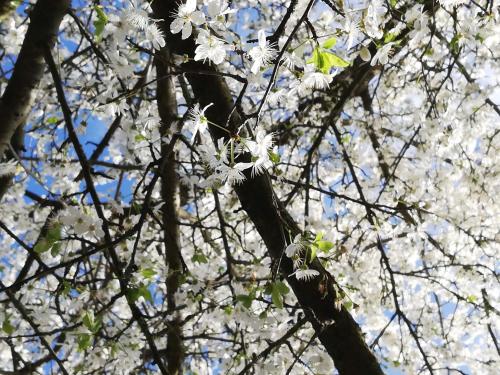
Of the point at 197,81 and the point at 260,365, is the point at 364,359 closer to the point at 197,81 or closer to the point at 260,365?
the point at 260,365

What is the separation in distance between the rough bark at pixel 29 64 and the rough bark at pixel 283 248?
1.50 ft

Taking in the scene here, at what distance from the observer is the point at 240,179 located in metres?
1.53

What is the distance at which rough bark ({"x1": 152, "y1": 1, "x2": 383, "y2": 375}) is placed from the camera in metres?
1.71

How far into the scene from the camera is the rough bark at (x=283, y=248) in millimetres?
1708

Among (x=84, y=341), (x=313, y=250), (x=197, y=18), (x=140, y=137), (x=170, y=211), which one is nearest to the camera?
(x=197, y=18)

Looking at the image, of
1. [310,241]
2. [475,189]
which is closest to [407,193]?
[475,189]

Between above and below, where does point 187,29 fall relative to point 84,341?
above

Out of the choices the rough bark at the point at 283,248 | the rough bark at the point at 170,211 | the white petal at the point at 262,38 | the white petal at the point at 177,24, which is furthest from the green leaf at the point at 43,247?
the rough bark at the point at 170,211

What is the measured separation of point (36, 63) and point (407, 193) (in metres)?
2.90

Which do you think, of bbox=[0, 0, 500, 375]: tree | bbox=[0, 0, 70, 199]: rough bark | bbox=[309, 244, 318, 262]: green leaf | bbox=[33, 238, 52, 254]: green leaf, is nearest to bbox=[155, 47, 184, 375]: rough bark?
bbox=[0, 0, 500, 375]: tree

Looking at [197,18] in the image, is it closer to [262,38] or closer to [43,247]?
[262,38]

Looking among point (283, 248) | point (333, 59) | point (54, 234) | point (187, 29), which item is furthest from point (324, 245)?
point (54, 234)

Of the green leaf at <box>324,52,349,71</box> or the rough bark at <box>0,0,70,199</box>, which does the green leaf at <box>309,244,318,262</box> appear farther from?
the rough bark at <box>0,0,70,199</box>

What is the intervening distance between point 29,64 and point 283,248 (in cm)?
126
